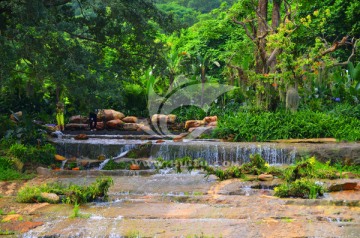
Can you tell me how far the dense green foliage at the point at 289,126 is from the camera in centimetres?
1444

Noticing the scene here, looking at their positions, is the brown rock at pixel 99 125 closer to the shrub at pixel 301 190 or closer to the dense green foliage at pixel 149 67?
the dense green foliage at pixel 149 67

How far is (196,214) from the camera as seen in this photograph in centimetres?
751

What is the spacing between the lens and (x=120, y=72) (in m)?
13.3

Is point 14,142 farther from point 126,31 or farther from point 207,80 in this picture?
point 207,80

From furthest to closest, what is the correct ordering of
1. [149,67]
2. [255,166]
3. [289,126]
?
[289,126] → [149,67] → [255,166]

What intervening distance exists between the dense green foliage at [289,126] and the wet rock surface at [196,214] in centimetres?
500

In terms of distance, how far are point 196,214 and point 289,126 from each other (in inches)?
313

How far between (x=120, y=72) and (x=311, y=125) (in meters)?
5.40

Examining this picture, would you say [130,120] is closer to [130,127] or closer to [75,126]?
[130,127]

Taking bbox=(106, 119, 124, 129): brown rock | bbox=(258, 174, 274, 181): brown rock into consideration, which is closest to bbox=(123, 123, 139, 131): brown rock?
bbox=(106, 119, 124, 129): brown rock

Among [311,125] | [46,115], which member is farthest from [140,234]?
[46,115]

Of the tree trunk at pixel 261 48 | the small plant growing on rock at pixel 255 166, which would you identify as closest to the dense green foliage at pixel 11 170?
the small plant growing on rock at pixel 255 166

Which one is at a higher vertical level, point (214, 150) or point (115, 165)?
point (214, 150)

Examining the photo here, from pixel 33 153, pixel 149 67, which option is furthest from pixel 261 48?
pixel 33 153
